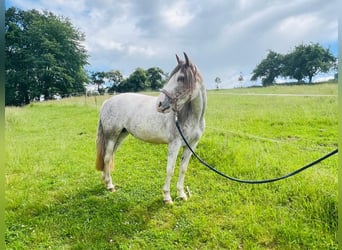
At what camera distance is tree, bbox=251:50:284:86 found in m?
56.7

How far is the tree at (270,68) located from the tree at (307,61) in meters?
3.16

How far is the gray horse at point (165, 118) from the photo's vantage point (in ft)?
9.80

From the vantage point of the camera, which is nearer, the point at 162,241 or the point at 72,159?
the point at 162,241

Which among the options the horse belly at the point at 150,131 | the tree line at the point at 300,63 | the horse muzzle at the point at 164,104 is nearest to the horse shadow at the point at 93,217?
the horse belly at the point at 150,131

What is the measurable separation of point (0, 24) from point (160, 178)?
3.73 meters

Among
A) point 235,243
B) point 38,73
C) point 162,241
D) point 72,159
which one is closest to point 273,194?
point 235,243

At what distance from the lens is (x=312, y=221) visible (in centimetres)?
280

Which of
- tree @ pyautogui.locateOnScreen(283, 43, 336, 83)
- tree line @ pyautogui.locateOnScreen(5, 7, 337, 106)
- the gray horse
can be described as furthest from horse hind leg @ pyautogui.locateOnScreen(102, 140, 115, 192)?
tree @ pyautogui.locateOnScreen(283, 43, 336, 83)

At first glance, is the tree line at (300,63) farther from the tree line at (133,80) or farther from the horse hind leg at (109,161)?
the horse hind leg at (109,161)

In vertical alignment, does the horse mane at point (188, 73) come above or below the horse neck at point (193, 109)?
above

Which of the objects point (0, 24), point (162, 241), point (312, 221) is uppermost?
point (0, 24)

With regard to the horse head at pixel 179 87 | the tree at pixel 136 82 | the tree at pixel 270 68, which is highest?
the tree at pixel 270 68

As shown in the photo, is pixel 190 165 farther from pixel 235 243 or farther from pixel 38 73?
pixel 38 73

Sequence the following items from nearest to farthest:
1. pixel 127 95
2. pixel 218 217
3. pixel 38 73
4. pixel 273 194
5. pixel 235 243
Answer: pixel 235 243
pixel 218 217
pixel 273 194
pixel 127 95
pixel 38 73
